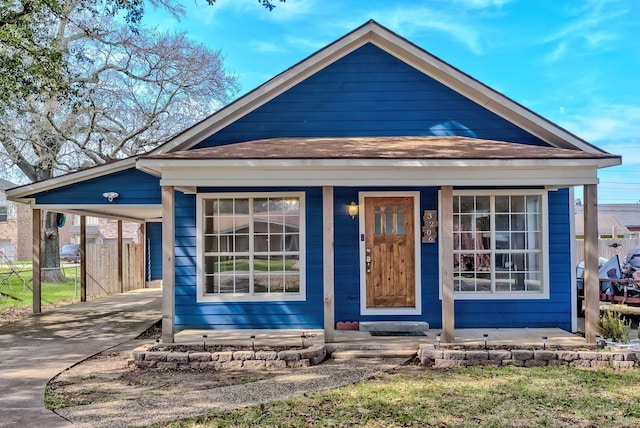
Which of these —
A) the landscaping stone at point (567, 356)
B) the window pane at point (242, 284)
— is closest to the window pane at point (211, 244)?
the window pane at point (242, 284)

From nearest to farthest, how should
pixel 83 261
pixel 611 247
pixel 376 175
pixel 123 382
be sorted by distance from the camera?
pixel 123 382
pixel 376 175
pixel 83 261
pixel 611 247

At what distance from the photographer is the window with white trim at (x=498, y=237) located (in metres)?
8.12

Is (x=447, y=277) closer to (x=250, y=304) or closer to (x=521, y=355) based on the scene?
(x=521, y=355)

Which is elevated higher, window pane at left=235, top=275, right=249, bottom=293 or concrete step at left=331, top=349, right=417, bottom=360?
window pane at left=235, top=275, right=249, bottom=293

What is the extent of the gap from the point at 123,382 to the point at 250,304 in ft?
8.90

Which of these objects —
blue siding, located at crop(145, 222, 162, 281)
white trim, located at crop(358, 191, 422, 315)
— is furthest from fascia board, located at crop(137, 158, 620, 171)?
blue siding, located at crop(145, 222, 162, 281)

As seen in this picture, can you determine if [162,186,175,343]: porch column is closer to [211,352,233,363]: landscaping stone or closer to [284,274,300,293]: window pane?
[211,352,233,363]: landscaping stone

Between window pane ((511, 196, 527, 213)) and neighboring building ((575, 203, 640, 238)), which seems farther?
neighboring building ((575, 203, 640, 238))

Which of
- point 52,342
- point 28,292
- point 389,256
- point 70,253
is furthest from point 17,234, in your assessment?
point 389,256

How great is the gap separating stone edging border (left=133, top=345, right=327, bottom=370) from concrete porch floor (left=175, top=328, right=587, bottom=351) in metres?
0.42

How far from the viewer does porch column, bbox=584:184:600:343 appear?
6.67 metres

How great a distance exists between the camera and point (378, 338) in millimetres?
7215

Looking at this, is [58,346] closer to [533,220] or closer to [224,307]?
[224,307]

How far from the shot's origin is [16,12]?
29.9ft
